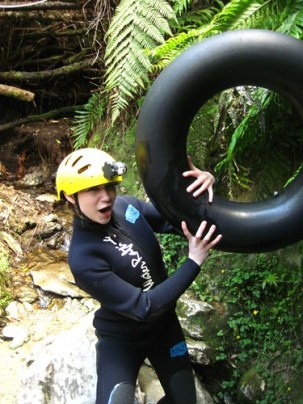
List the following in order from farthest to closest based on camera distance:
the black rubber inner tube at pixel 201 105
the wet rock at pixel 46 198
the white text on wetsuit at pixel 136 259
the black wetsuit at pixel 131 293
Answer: the wet rock at pixel 46 198 → the white text on wetsuit at pixel 136 259 → the black wetsuit at pixel 131 293 → the black rubber inner tube at pixel 201 105

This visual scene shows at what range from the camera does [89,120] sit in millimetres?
4852

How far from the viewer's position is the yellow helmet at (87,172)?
1930mm

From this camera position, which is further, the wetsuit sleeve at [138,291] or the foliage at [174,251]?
the foliage at [174,251]

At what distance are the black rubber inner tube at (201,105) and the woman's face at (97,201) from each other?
0.62 ft

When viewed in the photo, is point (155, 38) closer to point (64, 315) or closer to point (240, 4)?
point (240, 4)

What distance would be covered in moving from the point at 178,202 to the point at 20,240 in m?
3.00

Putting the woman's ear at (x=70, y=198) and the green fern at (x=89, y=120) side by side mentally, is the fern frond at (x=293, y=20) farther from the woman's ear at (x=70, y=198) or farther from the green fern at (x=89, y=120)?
the green fern at (x=89, y=120)

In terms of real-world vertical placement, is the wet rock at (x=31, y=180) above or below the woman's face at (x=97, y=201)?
below

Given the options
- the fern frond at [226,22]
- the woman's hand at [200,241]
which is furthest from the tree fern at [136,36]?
the woman's hand at [200,241]

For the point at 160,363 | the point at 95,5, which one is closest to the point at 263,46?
the point at 160,363

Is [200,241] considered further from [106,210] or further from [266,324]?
[266,324]

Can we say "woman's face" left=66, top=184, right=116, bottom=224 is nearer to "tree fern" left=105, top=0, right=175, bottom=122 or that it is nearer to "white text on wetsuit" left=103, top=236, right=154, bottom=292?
"white text on wetsuit" left=103, top=236, right=154, bottom=292

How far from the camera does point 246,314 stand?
2977mm

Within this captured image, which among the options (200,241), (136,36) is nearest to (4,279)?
(136,36)
